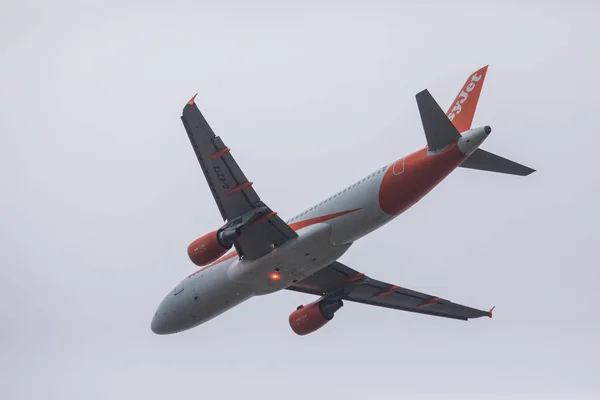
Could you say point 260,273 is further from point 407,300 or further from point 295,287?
point 407,300

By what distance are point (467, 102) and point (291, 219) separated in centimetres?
922

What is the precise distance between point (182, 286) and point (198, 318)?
1682 mm

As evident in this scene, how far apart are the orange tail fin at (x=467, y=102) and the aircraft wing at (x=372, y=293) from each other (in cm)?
1038

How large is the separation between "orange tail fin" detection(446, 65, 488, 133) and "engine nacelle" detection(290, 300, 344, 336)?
38.1 ft

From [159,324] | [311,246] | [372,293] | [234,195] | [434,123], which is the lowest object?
[311,246]

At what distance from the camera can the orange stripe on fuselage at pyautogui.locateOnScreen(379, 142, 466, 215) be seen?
1529 inches

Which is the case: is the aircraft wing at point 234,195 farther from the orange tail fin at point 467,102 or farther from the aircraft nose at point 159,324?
the orange tail fin at point 467,102

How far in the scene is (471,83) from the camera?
41.9 meters

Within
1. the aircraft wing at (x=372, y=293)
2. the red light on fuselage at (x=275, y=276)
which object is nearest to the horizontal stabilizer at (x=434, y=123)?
the red light on fuselage at (x=275, y=276)

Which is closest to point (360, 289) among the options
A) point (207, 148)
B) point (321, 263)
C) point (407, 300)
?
point (407, 300)

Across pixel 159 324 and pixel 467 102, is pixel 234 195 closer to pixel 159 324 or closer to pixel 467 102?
pixel 159 324

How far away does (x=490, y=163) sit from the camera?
131ft

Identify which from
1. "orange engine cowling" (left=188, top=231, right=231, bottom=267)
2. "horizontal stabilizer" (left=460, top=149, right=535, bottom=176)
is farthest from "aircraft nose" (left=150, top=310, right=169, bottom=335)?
"horizontal stabilizer" (left=460, top=149, right=535, bottom=176)

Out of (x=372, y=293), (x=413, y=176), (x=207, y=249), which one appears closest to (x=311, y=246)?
(x=207, y=249)
